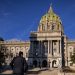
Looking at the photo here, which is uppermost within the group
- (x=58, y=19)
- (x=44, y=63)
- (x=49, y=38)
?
(x=58, y=19)

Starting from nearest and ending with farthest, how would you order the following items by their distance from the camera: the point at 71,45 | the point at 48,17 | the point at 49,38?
1. the point at 49,38
2. the point at 71,45
3. the point at 48,17

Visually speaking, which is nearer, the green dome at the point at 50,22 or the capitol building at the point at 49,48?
the capitol building at the point at 49,48

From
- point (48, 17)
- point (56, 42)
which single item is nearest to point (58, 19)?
point (48, 17)

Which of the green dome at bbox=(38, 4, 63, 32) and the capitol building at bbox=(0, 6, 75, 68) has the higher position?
the green dome at bbox=(38, 4, 63, 32)

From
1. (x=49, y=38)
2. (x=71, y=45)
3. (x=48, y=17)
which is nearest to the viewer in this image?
(x=49, y=38)

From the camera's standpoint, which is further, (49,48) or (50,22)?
(50,22)

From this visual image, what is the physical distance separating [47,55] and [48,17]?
74.4 ft

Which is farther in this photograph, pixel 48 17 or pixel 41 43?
pixel 48 17

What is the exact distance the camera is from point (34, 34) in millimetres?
116000

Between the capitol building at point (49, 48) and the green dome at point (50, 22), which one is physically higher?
the green dome at point (50, 22)

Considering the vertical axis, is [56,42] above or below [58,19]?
below

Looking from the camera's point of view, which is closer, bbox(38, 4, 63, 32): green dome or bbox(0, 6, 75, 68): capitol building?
bbox(0, 6, 75, 68): capitol building

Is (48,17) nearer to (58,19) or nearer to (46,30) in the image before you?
(58,19)

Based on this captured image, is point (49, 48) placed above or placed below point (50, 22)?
below
